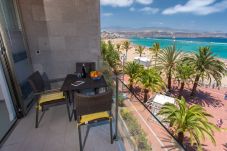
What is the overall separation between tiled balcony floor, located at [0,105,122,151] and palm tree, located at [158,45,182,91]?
7.65 m

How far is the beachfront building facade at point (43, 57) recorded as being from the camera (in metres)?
1.90

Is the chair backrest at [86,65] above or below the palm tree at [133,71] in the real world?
above

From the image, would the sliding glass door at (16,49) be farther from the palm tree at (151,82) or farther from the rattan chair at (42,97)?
the palm tree at (151,82)

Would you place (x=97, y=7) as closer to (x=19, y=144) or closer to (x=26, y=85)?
(x=26, y=85)

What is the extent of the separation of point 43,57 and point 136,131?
283 cm

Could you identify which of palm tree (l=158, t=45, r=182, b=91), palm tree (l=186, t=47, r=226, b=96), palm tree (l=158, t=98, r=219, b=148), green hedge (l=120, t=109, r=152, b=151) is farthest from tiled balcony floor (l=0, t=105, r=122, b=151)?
palm tree (l=186, t=47, r=226, b=96)

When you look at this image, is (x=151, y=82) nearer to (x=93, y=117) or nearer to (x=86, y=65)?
Answer: (x=86, y=65)

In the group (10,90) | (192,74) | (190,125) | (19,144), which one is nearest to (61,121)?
(19,144)

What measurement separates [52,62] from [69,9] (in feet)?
4.57

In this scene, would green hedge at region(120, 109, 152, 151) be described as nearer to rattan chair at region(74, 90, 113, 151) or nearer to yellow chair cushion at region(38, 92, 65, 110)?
rattan chair at region(74, 90, 113, 151)

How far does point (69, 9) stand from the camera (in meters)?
3.07

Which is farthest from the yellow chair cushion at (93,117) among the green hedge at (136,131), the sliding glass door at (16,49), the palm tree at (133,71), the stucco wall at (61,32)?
the palm tree at (133,71)

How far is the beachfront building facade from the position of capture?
75.0 inches

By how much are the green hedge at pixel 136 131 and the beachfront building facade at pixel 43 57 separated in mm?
87
